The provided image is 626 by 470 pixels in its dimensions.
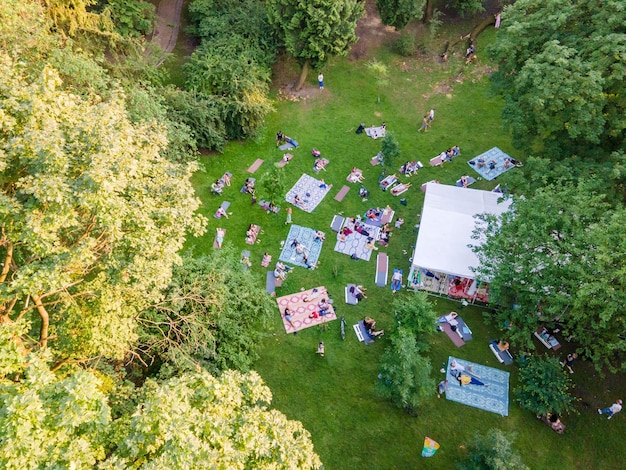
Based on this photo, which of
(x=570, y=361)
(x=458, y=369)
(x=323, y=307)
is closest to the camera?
(x=458, y=369)

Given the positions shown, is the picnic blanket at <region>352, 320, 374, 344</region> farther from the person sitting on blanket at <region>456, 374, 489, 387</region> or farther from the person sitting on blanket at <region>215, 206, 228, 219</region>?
the person sitting on blanket at <region>215, 206, 228, 219</region>

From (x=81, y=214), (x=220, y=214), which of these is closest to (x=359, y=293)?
(x=220, y=214)

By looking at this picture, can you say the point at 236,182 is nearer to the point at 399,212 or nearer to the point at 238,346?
the point at 399,212

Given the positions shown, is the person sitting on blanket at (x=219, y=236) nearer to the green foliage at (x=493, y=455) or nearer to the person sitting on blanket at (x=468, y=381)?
the person sitting on blanket at (x=468, y=381)

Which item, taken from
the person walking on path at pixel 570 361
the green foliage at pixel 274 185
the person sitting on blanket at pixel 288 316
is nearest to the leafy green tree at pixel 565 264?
the person walking on path at pixel 570 361

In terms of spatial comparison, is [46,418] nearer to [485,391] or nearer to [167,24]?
[485,391]

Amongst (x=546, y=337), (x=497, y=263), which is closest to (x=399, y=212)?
(x=497, y=263)

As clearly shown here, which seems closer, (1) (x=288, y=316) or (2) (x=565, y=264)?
(2) (x=565, y=264)

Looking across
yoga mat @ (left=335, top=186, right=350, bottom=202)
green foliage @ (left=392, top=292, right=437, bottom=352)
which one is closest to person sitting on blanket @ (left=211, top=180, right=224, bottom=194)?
yoga mat @ (left=335, top=186, right=350, bottom=202)

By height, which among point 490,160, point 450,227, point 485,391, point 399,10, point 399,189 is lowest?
point 485,391
